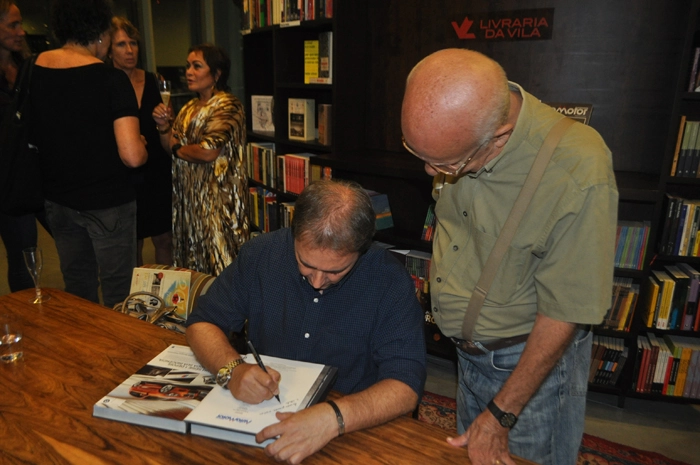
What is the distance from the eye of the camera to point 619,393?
277 centimetres

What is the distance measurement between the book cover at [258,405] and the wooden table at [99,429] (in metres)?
0.03

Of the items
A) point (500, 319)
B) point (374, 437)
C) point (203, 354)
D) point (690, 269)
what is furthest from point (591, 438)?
point (203, 354)

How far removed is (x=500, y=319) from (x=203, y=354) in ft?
2.65

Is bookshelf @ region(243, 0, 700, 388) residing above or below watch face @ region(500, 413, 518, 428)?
above

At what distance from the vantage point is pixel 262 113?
164 inches

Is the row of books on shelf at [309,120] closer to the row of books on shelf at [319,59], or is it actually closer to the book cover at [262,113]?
the row of books on shelf at [319,59]

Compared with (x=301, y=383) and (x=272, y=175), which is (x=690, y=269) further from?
(x=272, y=175)

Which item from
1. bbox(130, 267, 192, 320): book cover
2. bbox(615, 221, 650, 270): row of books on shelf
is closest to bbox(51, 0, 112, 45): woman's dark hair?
bbox(130, 267, 192, 320): book cover

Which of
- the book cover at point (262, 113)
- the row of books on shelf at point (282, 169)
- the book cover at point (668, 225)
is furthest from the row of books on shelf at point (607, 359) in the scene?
the book cover at point (262, 113)

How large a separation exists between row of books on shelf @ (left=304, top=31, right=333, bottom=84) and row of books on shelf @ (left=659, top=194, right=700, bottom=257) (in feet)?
6.38

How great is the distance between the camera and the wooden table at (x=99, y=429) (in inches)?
44.8

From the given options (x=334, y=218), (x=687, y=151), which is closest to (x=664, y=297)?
(x=687, y=151)

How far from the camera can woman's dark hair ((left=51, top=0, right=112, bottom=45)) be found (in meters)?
2.19

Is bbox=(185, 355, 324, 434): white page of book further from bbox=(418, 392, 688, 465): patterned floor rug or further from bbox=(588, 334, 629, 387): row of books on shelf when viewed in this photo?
bbox=(588, 334, 629, 387): row of books on shelf
